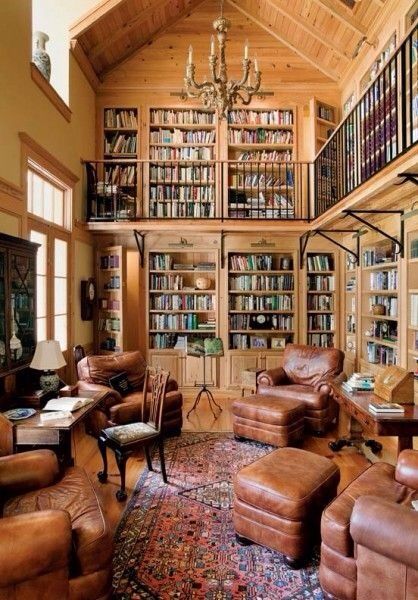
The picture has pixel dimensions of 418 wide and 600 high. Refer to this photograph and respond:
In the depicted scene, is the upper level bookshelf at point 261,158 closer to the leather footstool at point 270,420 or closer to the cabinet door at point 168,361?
the cabinet door at point 168,361

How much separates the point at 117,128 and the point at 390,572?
6166 mm

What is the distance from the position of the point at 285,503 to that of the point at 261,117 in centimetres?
558

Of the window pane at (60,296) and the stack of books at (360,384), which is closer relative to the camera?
the stack of books at (360,384)

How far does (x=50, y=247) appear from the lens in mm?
4215

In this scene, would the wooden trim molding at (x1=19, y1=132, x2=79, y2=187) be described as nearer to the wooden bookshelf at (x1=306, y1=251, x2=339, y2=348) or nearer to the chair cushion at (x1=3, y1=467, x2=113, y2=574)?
the chair cushion at (x1=3, y1=467, x2=113, y2=574)

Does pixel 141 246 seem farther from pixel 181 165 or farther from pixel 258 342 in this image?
pixel 258 342

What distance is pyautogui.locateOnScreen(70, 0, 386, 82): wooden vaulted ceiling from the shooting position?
5051 mm

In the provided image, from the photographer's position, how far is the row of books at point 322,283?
19.5ft

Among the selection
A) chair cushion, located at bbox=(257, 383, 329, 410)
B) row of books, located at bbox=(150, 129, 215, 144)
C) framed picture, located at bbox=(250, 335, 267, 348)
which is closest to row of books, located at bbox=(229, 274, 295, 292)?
framed picture, located at bbox=(250, 335, 267, 348)

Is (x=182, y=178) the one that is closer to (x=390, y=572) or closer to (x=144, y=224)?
(x=144, y=224)

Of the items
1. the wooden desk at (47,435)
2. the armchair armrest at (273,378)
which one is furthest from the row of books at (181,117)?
the wooden desk at (47,435)

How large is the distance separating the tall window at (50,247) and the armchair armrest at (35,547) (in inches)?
103

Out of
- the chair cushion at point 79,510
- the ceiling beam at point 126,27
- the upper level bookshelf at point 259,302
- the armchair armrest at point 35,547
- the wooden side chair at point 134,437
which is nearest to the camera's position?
the armchair armrest at point 35,547

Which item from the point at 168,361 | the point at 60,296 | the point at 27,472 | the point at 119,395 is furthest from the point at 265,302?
the point at 27,472
